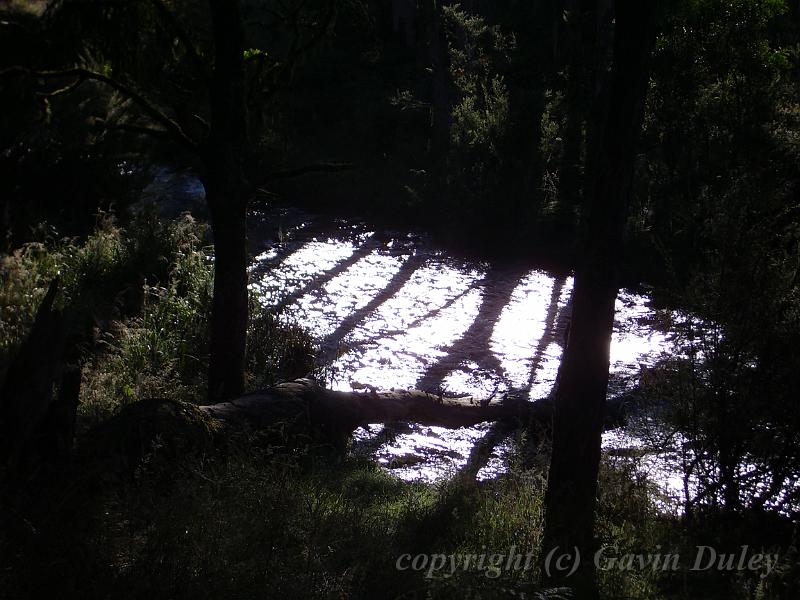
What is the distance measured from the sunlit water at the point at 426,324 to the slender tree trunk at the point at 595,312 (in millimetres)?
2762

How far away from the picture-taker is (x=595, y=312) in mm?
5758

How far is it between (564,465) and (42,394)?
382 cm

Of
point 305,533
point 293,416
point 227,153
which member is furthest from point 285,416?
point 305,533

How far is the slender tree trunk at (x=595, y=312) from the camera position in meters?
5.50

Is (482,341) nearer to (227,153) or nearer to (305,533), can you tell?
(227,153)

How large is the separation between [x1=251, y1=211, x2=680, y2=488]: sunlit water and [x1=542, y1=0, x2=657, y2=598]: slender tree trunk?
2.76m

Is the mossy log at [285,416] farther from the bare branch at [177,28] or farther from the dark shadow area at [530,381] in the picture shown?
the bare branch at [177,28]

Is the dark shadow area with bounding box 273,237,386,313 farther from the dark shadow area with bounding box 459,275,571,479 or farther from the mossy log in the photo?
the dark shadow area with bounding box 459,275,571,479

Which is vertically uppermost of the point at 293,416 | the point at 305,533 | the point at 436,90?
the point at 436,90

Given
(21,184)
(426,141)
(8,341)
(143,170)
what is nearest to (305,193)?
(426,141)

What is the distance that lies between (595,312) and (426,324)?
887 cm

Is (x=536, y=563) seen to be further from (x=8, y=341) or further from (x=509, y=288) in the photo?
(x=509, y=288)

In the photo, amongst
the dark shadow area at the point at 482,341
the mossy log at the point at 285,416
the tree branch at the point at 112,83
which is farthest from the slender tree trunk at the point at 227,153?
the dark shadow area at the point at 482,341

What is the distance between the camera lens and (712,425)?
6.34 m
